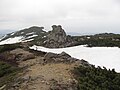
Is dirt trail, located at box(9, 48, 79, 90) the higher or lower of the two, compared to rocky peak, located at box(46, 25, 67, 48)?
lower

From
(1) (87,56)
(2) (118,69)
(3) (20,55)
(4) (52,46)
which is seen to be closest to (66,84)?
(3) (20,55)

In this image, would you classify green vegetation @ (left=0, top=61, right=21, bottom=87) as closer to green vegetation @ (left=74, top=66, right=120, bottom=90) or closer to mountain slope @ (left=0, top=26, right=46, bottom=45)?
green vegetation @ (left=74, top=66, right=120, bottom=90)

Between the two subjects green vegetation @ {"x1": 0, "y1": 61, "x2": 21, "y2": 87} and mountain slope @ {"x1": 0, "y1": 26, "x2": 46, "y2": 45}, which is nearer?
green vegetation @ {"x1": 0, "y1": 61, "x2": 21, "y2": 87}

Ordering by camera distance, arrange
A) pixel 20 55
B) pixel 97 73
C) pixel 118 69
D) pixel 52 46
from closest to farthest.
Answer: pixel 97 73 → pixel 20 55 → pixel 118 69 → pixel 52 46

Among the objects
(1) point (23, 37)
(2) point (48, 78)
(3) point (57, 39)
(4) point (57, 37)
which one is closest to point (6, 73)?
(2) point (48, 78)

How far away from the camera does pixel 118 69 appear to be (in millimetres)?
28391

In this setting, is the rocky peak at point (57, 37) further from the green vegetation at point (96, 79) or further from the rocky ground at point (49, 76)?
the green vegetation at point (96, 79)

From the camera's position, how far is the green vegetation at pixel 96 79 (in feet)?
50.0

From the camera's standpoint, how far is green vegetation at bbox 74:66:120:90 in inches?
600

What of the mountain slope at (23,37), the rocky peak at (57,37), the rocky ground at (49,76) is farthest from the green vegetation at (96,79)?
the mountain slope at (23,37)

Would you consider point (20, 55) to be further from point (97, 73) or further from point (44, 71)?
point (97, 73)

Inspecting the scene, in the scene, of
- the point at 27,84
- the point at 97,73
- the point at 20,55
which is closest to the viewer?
the point at 27,84

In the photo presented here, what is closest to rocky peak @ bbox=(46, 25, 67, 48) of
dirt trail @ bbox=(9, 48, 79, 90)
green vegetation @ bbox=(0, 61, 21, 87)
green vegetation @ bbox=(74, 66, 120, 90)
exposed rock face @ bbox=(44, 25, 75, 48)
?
exposed rock face @ bbox=(44, 25, 75, 48)

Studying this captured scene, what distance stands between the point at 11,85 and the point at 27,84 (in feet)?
3.02
